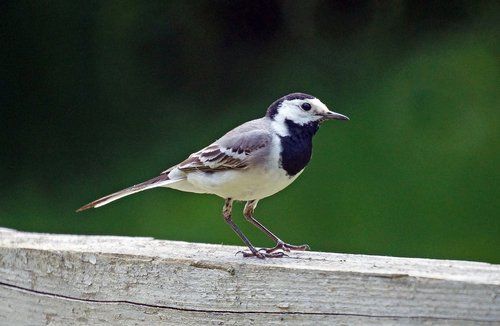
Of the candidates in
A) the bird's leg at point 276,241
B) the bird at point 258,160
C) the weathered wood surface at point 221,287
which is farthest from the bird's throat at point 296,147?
the weathered wood surface at point 221,287

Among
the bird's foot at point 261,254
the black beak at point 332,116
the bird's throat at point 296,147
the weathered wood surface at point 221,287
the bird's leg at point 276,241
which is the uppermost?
the black beak at point 332,116

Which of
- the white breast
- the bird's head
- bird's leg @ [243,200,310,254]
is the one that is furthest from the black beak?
bird's leg @ [243,200,310,254]

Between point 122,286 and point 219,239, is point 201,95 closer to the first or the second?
point 219,239

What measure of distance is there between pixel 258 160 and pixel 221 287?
3.01ft

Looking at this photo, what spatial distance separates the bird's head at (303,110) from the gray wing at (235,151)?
0.36 ft

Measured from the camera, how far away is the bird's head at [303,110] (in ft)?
12.3

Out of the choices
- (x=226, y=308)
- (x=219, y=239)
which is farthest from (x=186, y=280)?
(x=219, y=239)

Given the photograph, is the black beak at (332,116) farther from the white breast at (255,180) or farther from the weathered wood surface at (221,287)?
the weathered wood surface at (221,287)

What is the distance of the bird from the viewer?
3680mm

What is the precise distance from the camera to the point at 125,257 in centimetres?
301

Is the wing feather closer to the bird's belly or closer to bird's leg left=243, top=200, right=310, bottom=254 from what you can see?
the bird's belly

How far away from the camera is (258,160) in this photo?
370 centimetres

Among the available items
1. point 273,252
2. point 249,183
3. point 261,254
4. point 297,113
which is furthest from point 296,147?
point 261,254

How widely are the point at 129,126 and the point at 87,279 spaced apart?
3479mm
